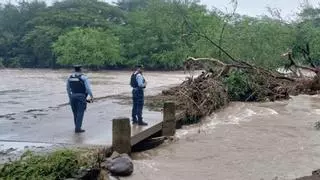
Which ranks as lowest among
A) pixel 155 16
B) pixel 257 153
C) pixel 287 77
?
pixel 257 153

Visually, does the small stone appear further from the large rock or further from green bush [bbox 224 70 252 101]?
green bush [bbox 224 70 252 101]

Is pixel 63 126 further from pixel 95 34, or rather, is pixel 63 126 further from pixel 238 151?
pixel 95 34

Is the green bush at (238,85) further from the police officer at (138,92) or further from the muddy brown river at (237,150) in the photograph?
the police officer at (138,92)

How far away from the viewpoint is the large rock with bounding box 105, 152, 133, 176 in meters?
9.98

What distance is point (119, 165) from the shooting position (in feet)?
33.2

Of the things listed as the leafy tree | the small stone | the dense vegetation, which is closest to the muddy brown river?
the small stone

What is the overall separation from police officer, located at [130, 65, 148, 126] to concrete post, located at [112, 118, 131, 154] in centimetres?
244

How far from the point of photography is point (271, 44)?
1196 inches

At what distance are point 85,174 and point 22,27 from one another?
8089cm

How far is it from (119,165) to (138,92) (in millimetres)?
3707

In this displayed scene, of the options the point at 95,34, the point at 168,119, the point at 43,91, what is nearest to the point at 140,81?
the point at 168,119

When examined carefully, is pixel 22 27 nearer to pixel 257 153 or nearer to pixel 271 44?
pixel 271 44

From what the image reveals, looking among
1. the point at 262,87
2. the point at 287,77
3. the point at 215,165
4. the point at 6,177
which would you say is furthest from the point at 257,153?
the point at 262,87

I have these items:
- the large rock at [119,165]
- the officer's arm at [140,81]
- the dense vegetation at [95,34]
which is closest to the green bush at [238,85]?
the officer's arm at [140,81]
